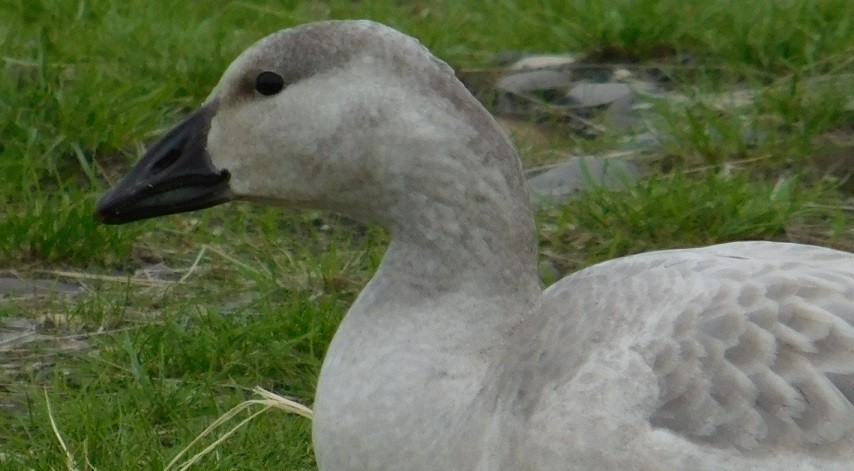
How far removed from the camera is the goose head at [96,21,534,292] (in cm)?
306

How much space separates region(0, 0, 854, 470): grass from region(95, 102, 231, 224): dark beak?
2.37ft

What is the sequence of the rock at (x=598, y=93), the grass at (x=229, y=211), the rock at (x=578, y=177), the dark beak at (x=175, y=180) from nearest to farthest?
the dark beak at (x=175, y=180), the grass at (x=229, y=211), the rock at (x=578, y=177), the rock at (x=598, y=93)

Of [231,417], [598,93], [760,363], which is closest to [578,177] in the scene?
[598,93]

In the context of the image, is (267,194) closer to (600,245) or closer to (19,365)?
(19,365)

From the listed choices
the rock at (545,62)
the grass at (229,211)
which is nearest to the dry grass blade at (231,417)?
the grass at (229,211)

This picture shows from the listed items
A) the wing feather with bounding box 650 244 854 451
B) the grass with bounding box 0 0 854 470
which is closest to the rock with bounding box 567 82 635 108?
the grass with bounding box 0 0 854 470

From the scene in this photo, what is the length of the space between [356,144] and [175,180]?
413 mm

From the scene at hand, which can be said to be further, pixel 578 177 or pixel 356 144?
pixel 578 177

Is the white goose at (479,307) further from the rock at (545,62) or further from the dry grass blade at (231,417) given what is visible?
the rock at (545,62)

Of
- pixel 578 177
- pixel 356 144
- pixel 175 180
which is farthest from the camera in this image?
pixel 578 177

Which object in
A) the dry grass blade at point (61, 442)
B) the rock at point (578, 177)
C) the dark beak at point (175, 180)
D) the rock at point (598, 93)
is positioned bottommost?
the rock at point (598, 93)

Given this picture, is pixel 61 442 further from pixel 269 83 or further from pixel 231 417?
pixel 269 83

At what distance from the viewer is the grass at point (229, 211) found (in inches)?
161

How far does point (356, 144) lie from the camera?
3096 millimetres
